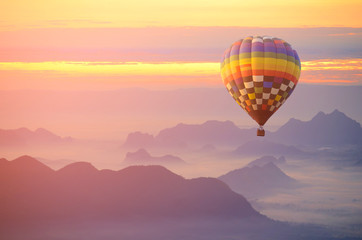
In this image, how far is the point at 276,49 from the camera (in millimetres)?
100875

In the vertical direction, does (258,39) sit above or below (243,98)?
above

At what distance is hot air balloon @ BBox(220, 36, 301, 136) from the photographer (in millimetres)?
100688

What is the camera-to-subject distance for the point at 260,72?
100938 mm

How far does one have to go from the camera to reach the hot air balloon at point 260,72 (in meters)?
101

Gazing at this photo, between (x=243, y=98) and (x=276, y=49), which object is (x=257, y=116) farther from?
(x=276, y=49)

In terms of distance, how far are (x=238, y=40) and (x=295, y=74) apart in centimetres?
1049

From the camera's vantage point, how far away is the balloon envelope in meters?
101

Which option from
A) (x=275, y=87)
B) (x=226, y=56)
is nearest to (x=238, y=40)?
(x=226, y=56)

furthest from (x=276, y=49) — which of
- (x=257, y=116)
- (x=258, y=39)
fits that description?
(x=257, y=116)

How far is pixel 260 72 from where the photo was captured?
100938 mm

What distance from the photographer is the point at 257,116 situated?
102m

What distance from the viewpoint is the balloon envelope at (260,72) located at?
101 meters

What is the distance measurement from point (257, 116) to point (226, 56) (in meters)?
10.7

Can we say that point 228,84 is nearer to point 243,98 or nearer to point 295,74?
point 243,98
